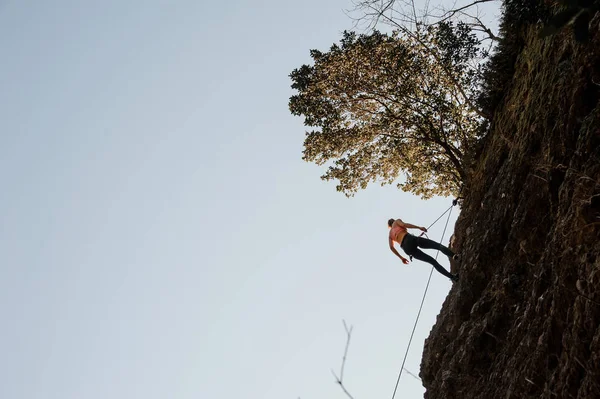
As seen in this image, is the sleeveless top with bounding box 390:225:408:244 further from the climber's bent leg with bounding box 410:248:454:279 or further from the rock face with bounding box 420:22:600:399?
the rock face with bounding box 420:22:600:399

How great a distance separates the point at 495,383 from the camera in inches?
270

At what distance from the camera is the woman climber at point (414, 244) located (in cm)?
1048

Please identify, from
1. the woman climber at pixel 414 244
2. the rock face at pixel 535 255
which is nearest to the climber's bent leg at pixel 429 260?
the woman climber at pixel 414 244

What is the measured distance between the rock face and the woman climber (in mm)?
373

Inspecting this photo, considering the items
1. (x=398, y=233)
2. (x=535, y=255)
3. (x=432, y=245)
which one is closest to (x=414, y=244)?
(x=432, y=245)

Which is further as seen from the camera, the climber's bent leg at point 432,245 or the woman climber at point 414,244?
the climber's bent leg at point 432,245

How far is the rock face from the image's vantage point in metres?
5.34

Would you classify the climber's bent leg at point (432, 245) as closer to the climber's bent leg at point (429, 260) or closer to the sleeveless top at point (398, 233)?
the climber's bent leg at point (429, 260)

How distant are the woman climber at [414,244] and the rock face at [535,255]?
37cm

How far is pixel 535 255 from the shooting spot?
7.21 metres

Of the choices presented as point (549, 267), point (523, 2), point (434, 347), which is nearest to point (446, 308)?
point (434, 347)

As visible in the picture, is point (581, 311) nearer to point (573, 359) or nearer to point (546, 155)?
point (573, 359)

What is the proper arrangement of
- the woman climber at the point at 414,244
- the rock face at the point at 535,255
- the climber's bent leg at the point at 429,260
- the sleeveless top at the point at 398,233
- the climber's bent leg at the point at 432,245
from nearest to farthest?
the rock face at the point at 535,255, the climber's bent leg at the point at 429,260, the woman climber at the point at 414,244, the climber's bent leg at the point at 432,245, the sleeveless top at the point at 398,233

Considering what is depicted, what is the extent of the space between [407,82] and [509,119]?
6.29m
